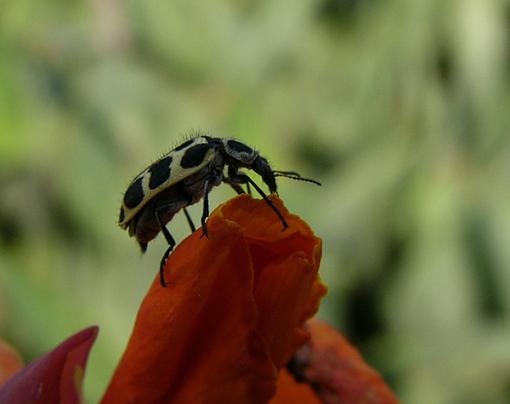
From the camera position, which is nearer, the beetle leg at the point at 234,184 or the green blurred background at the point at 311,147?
the beetle leg at the point at 234,184

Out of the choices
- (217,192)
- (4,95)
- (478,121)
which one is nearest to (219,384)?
(217,192)

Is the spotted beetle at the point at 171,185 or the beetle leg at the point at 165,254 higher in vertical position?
the spotted beetle at the point at 171,185

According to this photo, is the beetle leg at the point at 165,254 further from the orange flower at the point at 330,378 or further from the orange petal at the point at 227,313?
the orange flower at the point at 330,378

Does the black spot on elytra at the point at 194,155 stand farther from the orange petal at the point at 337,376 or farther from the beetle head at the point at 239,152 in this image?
the orange petal at the point at 337,376

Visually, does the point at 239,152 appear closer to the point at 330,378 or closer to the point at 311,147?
the point at 330,378

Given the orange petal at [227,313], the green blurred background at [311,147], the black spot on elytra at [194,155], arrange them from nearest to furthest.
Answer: the orange petal at [227,313], the black spot on elytra at [194,155], the green blurred background at [311,147]

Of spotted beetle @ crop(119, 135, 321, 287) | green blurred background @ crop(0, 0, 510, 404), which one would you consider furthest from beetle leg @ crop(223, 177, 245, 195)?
green blurred background @ crop(0, 0, 510, 404)

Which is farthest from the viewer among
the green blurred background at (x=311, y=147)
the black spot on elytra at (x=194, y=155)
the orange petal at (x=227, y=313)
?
the green blurred background at (x=311, y=147)

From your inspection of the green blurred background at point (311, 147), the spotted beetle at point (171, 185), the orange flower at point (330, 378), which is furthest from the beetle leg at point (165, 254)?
the green blurred background at point (311, 147)

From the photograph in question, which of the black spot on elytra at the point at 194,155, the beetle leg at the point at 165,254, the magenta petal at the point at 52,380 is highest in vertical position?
the black spot on elytra at the point at 194,155
